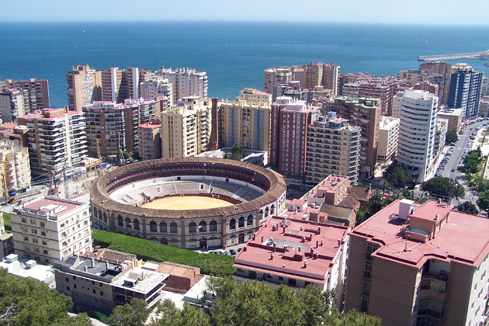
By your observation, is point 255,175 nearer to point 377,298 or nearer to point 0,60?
point 377,298

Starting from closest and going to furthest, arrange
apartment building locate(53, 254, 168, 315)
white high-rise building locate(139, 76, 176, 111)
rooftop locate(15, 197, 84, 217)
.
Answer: apartment building locate(53, 254, 168, 315) < rooftop locate(15, 197, 84, 217) < white high-rise building locate(139, 76, 176, 111)

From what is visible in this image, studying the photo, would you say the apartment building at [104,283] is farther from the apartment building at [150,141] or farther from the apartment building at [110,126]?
the apartment building at [110,126]

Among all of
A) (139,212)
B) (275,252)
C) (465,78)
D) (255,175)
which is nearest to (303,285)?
(275,252)

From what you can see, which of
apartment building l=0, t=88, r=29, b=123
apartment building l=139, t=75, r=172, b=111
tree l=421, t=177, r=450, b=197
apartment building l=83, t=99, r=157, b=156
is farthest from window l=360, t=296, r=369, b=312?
apartment building l=0, t=88, r=29, b=123

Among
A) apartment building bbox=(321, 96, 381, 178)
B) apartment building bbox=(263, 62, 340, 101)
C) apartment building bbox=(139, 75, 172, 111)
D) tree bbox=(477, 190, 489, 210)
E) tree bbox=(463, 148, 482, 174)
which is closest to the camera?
tree bbox=(477, 190, 489, 210)

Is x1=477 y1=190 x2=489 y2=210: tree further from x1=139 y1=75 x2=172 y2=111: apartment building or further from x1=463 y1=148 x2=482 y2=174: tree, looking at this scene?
x1=139 y1=75 x2=172 y2=111: apartment building

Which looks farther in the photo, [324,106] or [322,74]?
[322,74]

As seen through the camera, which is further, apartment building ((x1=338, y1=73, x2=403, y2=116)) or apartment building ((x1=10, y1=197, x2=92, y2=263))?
apartment building ((x1=338, y1=73, x2=403, y2=116))
